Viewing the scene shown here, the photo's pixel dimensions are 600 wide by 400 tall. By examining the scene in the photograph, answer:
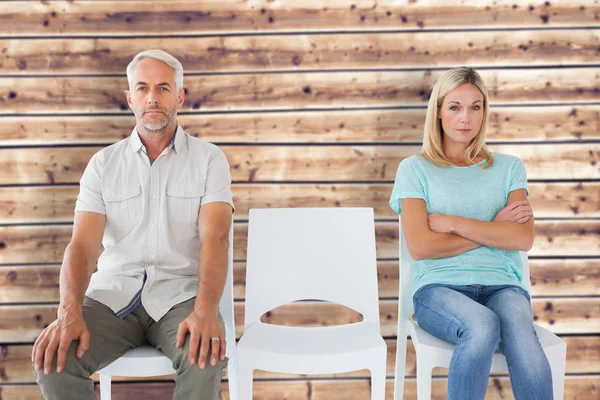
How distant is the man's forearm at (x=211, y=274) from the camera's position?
159 cm

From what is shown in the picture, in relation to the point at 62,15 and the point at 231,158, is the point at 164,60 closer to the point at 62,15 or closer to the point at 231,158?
the point at 231,158

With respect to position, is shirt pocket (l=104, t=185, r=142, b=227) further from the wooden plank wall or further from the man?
the wooden plank wall

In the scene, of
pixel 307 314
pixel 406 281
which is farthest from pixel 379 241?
pixel 307 314

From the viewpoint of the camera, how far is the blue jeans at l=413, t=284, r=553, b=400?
1.48 meters

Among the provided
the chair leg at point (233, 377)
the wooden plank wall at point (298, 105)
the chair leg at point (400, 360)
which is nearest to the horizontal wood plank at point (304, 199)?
the wooden plank wall at point (298, 105)

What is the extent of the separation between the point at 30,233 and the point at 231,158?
913 millimetres

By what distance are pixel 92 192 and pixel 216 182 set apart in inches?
16.7

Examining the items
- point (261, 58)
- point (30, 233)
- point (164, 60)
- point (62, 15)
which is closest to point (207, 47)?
point (261, 58)

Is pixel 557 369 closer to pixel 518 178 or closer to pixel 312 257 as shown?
pixel 518 178

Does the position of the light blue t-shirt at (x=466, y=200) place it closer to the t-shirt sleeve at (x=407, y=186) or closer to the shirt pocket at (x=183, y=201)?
the t-shirt sleeve at (x=407, y=186)

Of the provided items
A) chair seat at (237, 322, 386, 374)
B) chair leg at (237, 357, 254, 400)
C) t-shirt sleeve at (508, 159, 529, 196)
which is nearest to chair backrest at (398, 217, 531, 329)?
chair seat at (237, 322, 386, 374)

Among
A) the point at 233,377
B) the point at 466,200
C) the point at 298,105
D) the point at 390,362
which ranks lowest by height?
the point at 390,362

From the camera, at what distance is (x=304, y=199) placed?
221 centimetres

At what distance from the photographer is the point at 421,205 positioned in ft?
5.95
